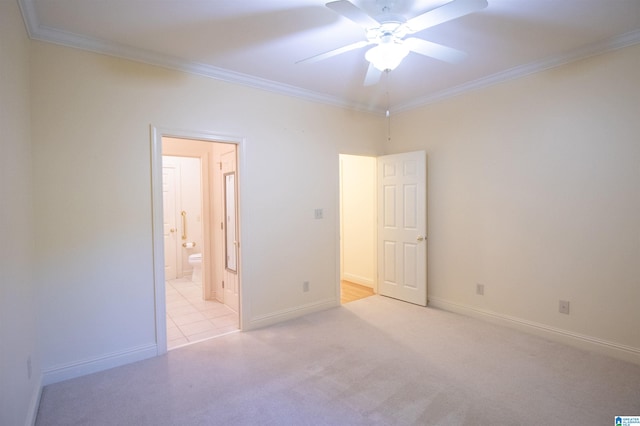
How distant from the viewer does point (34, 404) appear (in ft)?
6.91

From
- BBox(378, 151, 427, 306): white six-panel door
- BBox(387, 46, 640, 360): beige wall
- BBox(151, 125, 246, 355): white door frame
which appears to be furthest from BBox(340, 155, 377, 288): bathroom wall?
BBox(151, 125, 246, 355): white door frame

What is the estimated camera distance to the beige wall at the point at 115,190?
96.8 inches

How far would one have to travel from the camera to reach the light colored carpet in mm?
2076

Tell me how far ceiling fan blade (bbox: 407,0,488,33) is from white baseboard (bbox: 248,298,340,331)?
3.00 m

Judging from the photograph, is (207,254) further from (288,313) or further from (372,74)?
(372,74)

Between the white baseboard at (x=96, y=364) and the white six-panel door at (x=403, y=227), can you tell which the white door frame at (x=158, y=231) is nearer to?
the white baseboard at (x=96, y=364)

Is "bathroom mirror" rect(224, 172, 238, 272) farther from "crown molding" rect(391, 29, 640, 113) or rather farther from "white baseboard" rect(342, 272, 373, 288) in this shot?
"crown molding" rect(391, 29, 640, 113)

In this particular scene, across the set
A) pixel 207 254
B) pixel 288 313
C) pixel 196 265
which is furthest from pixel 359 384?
pixel 196 265

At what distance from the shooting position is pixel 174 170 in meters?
6.08

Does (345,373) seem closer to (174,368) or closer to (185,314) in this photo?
(174,368)

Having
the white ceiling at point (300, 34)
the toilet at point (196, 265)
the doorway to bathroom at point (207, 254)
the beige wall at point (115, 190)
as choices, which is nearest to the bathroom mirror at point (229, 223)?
the doorway to bathroom at point (207, 254)

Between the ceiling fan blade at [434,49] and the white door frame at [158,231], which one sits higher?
the ceiling fan blade at [434,49]

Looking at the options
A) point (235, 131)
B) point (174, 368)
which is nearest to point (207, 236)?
point (235, 131)

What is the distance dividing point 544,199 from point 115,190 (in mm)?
3929
